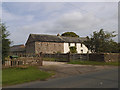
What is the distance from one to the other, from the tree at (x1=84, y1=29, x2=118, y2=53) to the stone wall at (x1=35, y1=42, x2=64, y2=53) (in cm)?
1719

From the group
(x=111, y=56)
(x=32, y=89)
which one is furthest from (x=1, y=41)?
(x=111, y=56)

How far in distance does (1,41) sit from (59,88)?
10.7 meters

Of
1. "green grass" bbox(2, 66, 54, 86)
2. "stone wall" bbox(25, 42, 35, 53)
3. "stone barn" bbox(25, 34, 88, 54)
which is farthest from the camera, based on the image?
"stone wall" bbox(25, 42, 35, 53)

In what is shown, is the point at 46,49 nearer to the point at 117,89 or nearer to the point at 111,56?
the point at 111,56

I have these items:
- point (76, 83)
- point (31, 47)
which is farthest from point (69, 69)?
point (31, 47)

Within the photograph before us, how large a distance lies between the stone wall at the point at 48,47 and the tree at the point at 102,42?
17191 mm

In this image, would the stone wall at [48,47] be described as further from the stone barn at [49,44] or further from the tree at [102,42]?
the tree at [102,42]

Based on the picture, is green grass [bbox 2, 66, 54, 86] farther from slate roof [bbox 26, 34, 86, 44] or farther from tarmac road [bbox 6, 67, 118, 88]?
slate roof [bbox 26, 34, 86, 44]

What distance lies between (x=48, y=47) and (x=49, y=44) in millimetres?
1079

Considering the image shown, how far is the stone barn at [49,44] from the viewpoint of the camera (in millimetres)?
45188

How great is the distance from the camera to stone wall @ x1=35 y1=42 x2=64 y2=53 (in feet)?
148

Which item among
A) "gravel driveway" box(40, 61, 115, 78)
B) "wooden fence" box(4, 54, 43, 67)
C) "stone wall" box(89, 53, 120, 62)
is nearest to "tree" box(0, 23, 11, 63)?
"wooden fence" box(4, 54, 43, 67)

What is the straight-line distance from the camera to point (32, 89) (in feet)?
22.9

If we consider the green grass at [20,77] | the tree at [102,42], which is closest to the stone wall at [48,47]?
the tree at [102,42]
